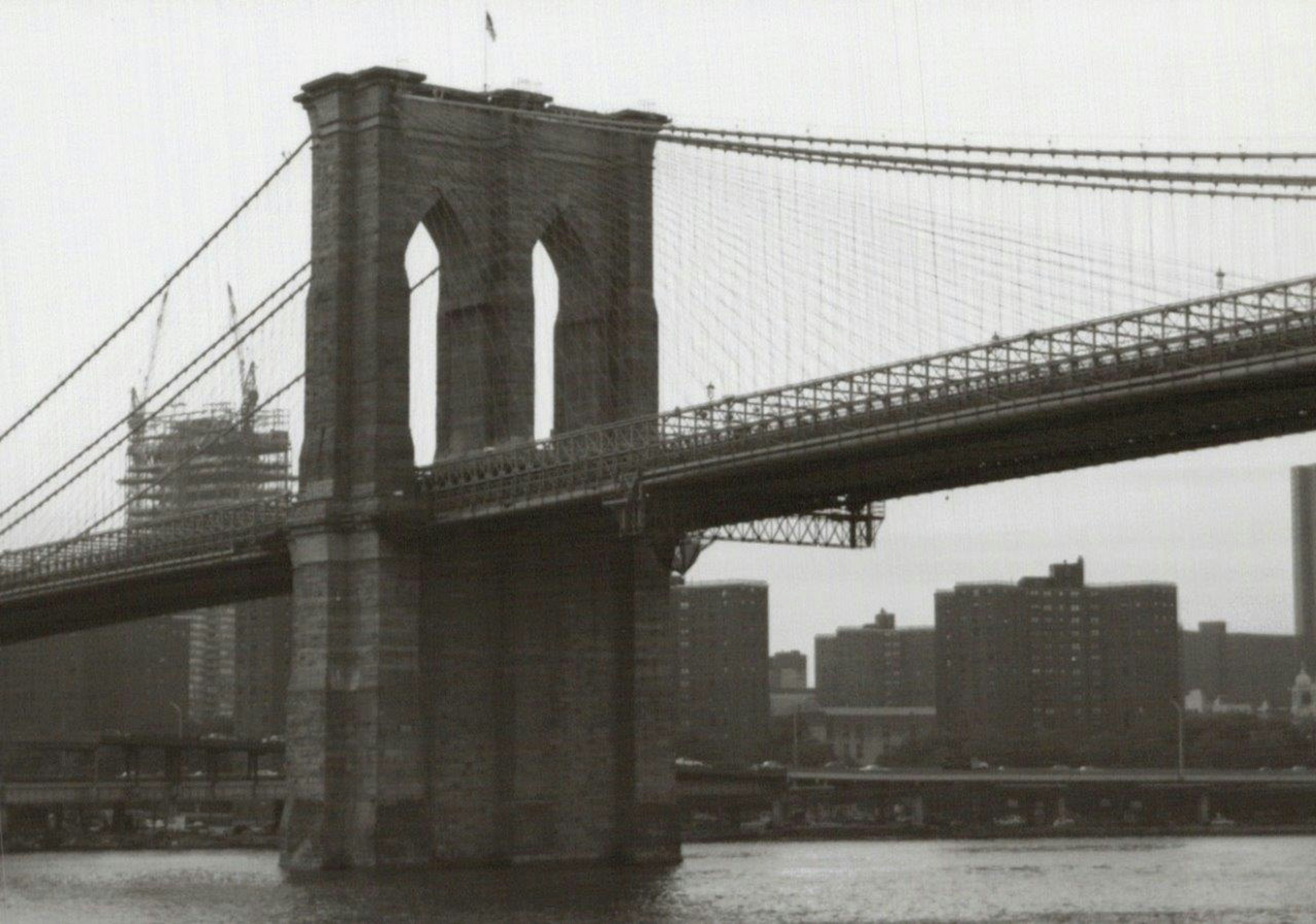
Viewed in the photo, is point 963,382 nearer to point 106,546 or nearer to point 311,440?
point 311,440

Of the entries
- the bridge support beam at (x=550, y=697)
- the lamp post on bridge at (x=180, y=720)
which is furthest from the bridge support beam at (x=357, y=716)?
the lamp post on bridge at (x=180, y=720)

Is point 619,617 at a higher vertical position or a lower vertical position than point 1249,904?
higher

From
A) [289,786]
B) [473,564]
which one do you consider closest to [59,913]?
[289,786]

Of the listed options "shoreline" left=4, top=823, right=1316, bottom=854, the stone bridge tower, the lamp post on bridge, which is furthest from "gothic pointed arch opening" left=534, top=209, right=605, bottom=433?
the lamp post on bridge

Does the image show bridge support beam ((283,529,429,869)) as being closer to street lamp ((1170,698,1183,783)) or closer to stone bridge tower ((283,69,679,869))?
stone bridge tower ((283,69,679,869))

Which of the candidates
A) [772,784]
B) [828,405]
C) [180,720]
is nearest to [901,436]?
[828,405]

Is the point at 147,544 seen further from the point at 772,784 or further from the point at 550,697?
the point at 772,784
